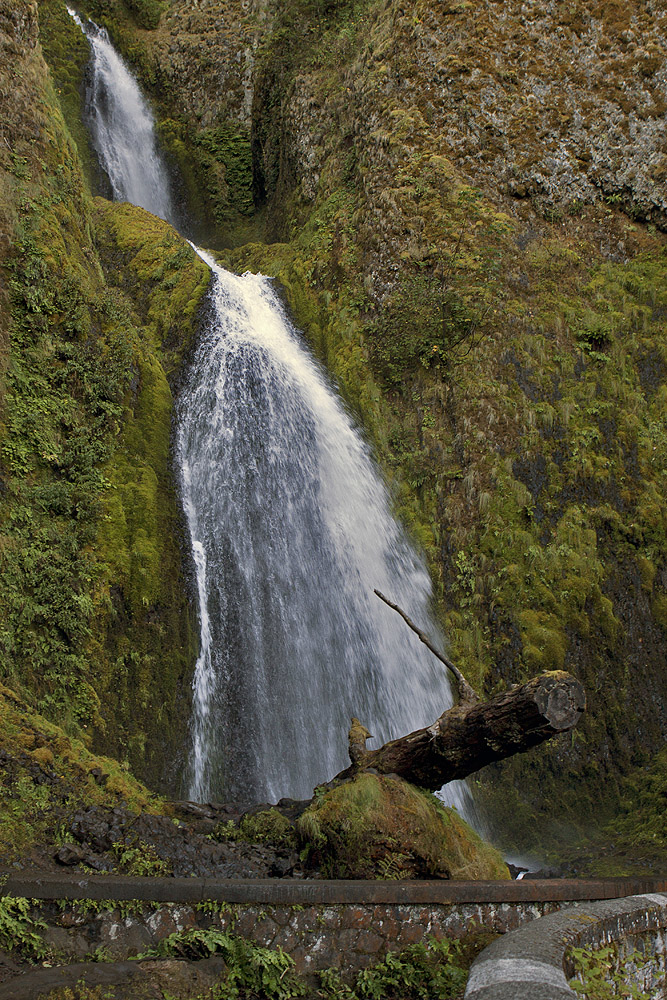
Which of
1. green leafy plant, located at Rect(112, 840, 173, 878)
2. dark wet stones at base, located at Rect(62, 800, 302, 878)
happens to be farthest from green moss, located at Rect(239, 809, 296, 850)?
green leafy plant, located at Rect(112, 840, 173, 878)

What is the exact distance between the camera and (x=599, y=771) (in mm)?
10430

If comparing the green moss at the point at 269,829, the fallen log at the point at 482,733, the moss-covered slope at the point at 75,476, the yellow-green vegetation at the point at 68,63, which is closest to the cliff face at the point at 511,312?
the moss-covered slope at the point at 75,476

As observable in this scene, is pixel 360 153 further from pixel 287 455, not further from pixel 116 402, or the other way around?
pixel 116 402

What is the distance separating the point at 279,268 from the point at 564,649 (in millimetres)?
10168

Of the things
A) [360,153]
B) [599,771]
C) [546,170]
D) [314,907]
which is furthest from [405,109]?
[314,907]

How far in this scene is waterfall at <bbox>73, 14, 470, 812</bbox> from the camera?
8.78 metres

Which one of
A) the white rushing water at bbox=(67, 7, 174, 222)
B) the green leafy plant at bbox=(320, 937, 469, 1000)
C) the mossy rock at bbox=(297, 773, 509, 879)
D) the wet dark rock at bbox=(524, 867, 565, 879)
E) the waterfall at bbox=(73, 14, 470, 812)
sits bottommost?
the wet dark rock at bbox=(524, 867, 565, 879)

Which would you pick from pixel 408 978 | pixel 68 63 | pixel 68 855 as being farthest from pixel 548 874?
pixel 68 63

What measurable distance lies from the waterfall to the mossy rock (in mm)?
3111

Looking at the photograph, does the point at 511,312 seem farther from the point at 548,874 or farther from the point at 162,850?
the point at 162,850

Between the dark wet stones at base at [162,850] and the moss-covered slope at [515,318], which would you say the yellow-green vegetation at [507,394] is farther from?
the dark wet stones at base at [162,850]

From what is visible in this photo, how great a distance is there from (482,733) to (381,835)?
104 cm

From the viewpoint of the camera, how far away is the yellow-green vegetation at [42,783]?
4805 mm

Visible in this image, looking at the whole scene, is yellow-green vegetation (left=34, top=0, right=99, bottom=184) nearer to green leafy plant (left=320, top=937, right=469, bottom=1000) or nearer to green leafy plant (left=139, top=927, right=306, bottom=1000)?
green leafy plant (left=139, top=927, right=306, bottom=1000)
